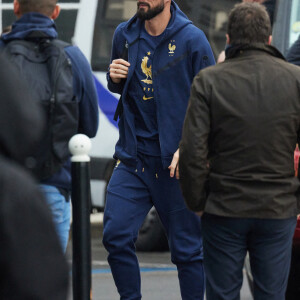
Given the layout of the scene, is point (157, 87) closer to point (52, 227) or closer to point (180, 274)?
point (180, 274)

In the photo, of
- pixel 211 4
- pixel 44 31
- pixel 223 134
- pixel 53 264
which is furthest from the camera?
pixel 211 4

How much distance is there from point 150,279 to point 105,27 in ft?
13.1

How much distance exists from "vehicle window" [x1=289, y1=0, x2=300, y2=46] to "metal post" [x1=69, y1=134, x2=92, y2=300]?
15.5ft

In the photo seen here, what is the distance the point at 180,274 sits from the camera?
16.5 ft

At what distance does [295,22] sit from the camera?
892 centimetres

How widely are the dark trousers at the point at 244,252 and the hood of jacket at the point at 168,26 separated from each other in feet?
4.18

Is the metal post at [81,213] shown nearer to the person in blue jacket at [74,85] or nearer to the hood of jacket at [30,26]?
the person in blue jacket at [74,85]

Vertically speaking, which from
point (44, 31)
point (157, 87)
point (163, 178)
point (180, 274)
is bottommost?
point (180, 274)

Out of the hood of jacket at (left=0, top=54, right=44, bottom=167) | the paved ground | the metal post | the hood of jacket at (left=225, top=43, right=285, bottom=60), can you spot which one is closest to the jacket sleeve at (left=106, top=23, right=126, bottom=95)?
the metal post

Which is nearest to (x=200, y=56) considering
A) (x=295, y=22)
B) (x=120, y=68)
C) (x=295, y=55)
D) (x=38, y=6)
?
(x=120, y=68)

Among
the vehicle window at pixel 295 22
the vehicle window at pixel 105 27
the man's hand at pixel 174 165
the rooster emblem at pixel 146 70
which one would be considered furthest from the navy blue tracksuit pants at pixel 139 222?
the vehicle window at pixel 105 27

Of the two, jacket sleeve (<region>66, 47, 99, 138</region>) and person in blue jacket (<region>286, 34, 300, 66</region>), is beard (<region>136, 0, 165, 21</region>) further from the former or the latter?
person in blue jacket (<region>286, 34, 300, 66</region>)

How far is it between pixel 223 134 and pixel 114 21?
732 cm

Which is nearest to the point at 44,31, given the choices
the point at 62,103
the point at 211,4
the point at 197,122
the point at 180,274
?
the point at 62,103
